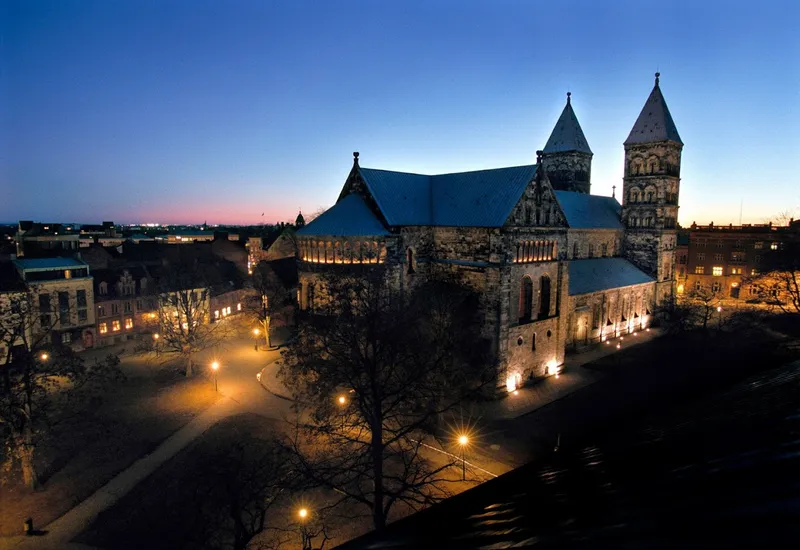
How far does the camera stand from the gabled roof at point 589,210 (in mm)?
50138

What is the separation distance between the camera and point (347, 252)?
34188 mm

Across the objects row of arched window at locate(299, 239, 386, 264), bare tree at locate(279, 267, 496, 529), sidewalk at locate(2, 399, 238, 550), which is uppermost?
row of arched window at locate(299, 239, 386, 264)

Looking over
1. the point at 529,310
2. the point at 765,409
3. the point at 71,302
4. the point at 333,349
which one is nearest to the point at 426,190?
the point at 529,310

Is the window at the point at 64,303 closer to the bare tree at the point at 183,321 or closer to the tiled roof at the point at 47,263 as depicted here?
the tiled roof at the point at 47,263

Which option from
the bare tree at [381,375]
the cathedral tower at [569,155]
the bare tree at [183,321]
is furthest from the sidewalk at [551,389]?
the bare tree at [183,321]

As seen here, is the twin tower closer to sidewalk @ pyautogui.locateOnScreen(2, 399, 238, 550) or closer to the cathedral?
the cathedral

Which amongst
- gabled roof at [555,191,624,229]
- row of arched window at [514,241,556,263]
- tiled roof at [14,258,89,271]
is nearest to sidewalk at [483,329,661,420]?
row of arched window at [514,241,556,263]

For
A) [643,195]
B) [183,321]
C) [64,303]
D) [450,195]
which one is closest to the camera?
[450,195]

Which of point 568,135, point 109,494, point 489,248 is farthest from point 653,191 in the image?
point 109,494

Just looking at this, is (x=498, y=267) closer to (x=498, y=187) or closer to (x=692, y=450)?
(x=498, y=187)

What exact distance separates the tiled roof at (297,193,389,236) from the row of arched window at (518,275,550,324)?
11638 mm

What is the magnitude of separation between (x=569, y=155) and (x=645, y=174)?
9.09 m

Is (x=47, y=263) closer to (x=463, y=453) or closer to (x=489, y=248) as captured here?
(x=489, y=248)

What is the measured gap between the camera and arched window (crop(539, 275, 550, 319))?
36.4m
